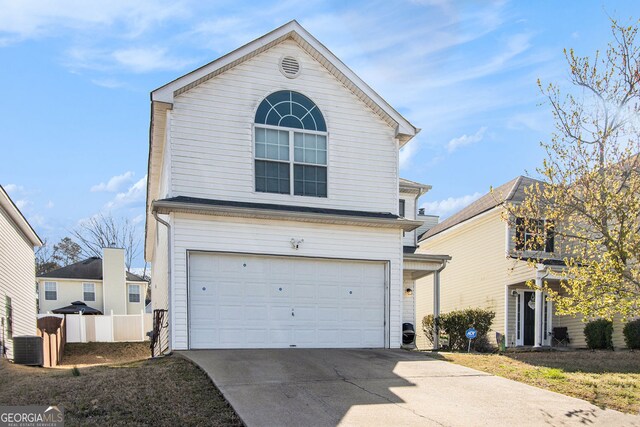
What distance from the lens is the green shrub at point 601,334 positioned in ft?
59.3

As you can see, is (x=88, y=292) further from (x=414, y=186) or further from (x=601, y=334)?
(x=601, y=334)

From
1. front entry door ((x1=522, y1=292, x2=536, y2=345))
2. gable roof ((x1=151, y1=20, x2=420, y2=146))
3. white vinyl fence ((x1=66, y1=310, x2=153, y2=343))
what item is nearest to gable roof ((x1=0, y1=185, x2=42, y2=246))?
gable roof ((x1=151, y1=20, x2=420, y2=146))

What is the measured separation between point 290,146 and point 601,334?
1287 centimetres

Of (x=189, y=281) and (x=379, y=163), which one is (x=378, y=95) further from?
(x=189, y=281)

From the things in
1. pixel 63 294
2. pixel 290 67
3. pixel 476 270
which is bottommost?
pixel 63 294

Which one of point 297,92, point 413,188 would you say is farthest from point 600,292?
point 413,188

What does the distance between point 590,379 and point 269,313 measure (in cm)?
676

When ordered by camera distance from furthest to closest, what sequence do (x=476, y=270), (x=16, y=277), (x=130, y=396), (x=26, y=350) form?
1. (x=476, y=270)
2. (x=16, y=277)
3. (x=26, y=350)
4. (x=130, y=396)

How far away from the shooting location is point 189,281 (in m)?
11.9

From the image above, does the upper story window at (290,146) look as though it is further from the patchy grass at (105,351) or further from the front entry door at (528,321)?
the patchy grass at (105,351)

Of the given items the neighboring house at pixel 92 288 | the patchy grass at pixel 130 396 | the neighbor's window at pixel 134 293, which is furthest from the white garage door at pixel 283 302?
the neighbor's window at pixel 134 293

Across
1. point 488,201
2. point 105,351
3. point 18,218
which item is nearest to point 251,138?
point 18,218

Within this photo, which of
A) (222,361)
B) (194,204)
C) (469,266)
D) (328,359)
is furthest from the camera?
(469,266)

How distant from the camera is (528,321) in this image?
20.7 metres
